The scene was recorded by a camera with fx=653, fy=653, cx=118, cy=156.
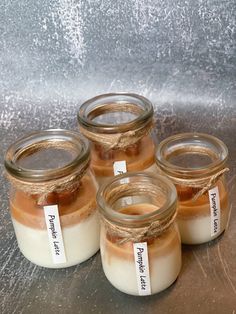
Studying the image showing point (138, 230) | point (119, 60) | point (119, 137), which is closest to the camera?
point (138, 230)

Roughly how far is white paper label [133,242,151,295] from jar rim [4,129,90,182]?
0.12m

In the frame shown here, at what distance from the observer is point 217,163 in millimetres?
777

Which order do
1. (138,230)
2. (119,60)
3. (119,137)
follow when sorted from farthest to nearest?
(119,60), (119,137), (138,230)

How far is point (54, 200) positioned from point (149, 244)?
125 mm

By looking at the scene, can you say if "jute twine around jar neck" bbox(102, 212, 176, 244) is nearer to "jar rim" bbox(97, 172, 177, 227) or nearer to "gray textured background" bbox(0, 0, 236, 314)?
"jar rim" bbox(97, 172, 177, 227)

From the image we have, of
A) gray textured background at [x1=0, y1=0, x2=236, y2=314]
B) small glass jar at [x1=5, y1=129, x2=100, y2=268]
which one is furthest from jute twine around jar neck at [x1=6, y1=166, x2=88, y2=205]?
gray textured background at [x1=0, y1=0, x2=236, y2=314]

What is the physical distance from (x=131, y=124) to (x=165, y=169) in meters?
0.07

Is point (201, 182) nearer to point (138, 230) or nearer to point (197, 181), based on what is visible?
point (197, 181)

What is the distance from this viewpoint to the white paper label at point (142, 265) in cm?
70

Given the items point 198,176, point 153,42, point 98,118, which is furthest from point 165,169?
point 153,42

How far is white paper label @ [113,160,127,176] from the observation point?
826 millimetres

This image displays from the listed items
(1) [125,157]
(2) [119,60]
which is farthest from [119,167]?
(2) [119,60]

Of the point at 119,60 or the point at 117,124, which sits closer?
the point at 117,124

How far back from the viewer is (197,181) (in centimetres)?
77
